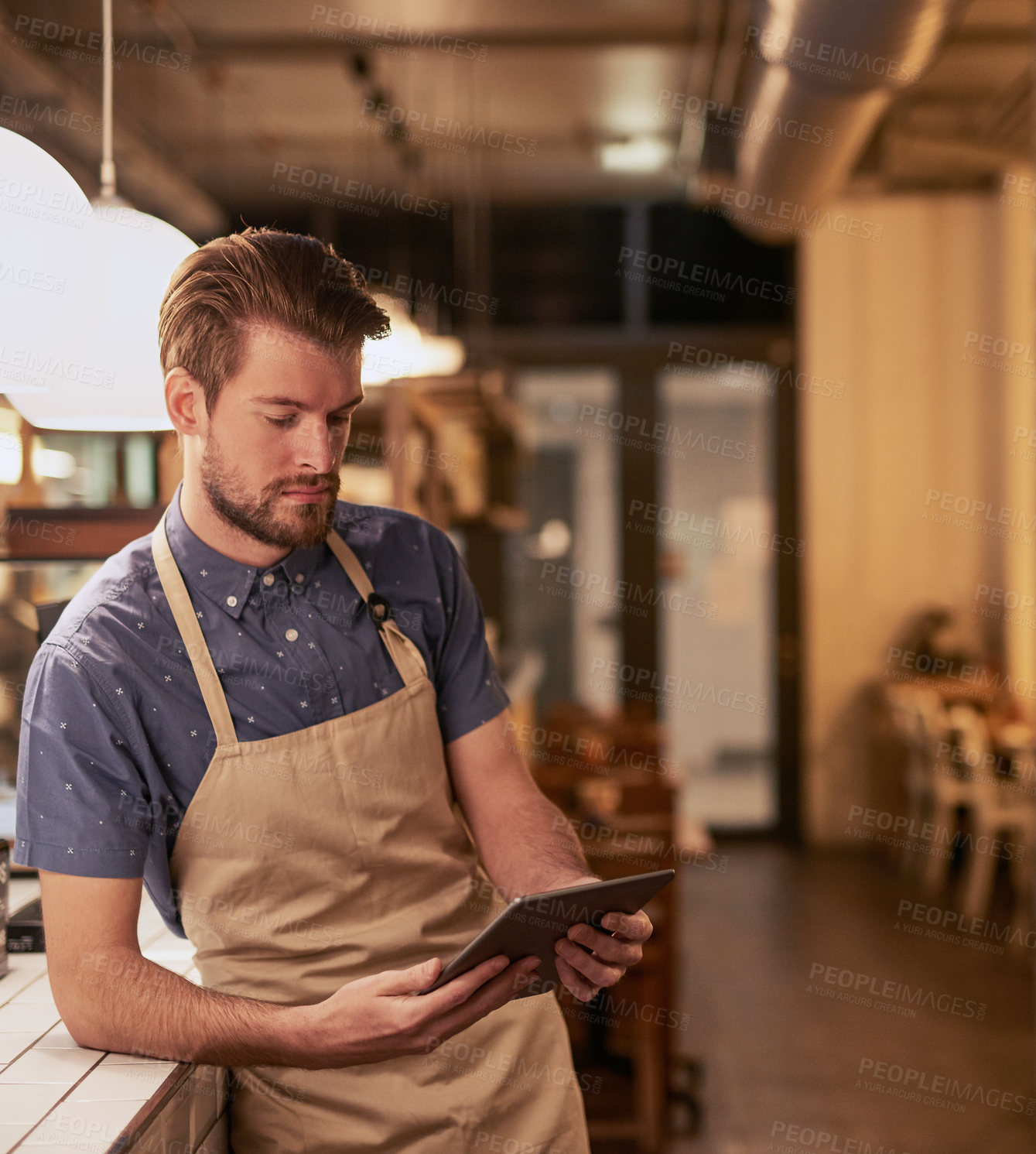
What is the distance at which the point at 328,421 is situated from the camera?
60.0 inches

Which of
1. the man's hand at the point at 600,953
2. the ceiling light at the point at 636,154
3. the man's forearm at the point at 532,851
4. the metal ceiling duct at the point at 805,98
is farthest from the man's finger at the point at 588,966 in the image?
the ceiling light at the point at 636,154

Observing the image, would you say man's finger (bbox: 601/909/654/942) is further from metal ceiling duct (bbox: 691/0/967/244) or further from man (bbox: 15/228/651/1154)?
metal ceiling duct (bbox: 691/0/967/244)

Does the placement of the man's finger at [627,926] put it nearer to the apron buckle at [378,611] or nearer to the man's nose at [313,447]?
the apron buckle at [378,611]

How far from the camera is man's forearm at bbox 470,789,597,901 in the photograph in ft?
5.29

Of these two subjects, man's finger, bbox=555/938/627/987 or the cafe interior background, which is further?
the cafe interior background

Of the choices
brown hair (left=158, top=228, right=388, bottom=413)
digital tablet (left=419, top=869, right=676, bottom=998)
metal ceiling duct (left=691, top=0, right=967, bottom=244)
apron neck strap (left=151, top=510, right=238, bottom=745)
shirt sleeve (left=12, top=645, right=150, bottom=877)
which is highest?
metal ceiling duct (left=691, top=0, right=967, bottom=244)

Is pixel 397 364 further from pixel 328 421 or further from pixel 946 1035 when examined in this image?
pixel 946 1035

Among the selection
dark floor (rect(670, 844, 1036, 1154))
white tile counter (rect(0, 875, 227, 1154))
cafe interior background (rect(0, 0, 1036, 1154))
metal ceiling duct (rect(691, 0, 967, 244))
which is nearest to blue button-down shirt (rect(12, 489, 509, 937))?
white tile counter (rect(0, 875, 227, 1154))

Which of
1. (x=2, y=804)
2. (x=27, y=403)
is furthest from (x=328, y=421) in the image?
(x=2, y=804)

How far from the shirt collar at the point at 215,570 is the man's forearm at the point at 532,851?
1.54 ft

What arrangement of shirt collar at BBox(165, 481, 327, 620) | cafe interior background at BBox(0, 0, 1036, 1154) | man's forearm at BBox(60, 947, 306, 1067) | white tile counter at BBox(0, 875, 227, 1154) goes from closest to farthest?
1. white tile counter at BBox(0, 875, 227, 1154)
2. man's forearm at BBox(60, 947, 306, 1067)
3. shirt collar at BBox(165, 481, 327, 620)
4. cafe interior background at BBox(0, 0, 1036, 1154)

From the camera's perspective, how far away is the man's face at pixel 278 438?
1476 millimetres

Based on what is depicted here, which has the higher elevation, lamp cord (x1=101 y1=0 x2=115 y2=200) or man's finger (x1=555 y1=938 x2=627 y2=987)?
lamp cord (x1=101 y1=0 x2=115 y2=200)

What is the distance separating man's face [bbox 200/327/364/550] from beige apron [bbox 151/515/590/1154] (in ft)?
0.49
